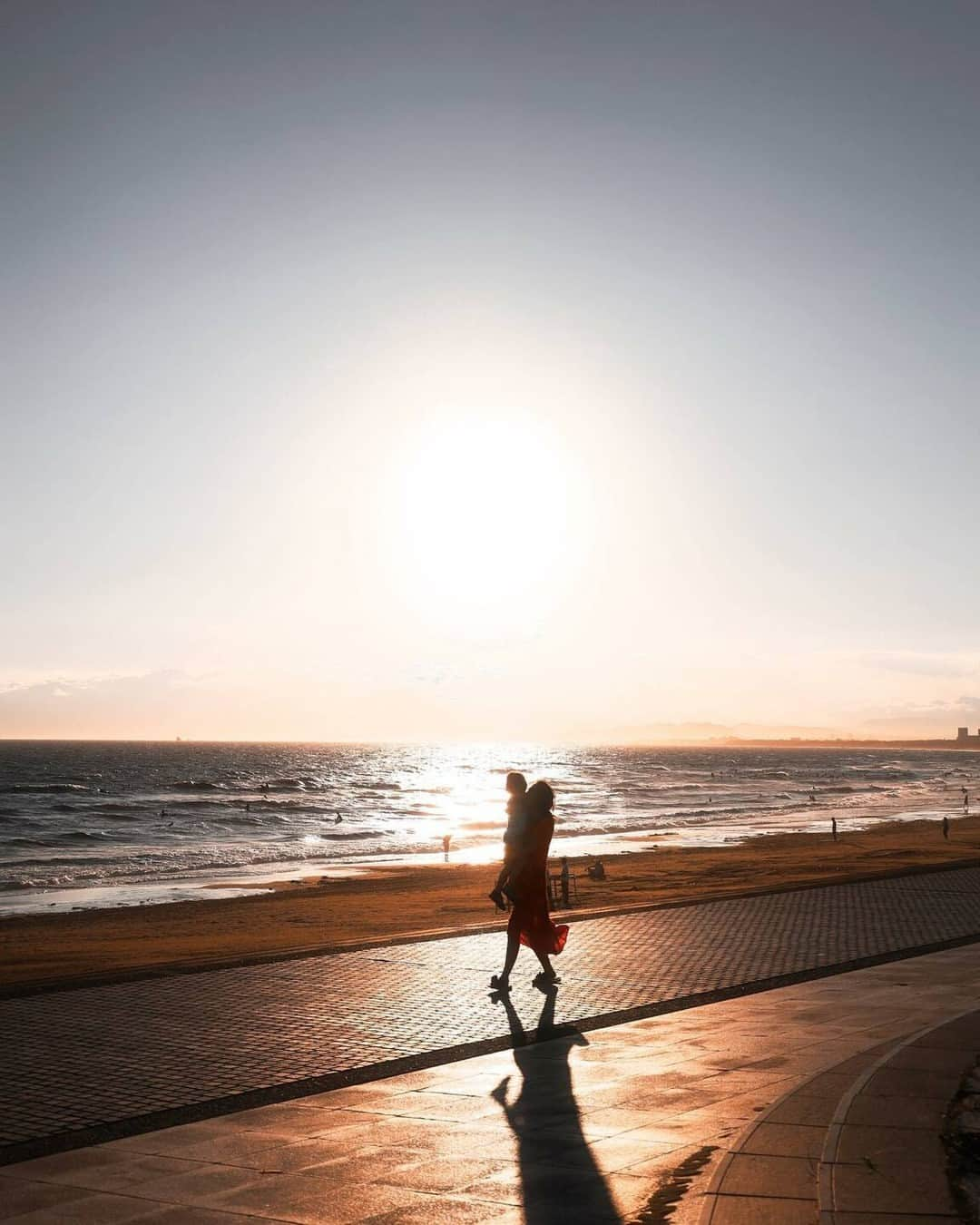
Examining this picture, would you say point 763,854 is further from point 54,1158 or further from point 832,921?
point 54,1158

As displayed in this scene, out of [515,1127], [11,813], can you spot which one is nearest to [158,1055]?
[515,1127]

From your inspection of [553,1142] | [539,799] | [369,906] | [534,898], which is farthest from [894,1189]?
[369,906]

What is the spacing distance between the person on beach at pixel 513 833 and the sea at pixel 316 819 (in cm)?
1981

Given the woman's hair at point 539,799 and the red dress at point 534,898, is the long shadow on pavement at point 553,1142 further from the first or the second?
the woman's hair at point 539,799

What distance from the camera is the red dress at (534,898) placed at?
9984mm

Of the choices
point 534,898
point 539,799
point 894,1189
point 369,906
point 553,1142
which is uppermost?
point 539,799

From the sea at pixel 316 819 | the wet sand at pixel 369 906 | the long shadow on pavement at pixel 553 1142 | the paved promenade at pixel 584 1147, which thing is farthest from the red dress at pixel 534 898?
the sea at pixel 316 819

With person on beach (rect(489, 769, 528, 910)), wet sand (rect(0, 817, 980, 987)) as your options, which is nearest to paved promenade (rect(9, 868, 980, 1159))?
person on beach (rect(489, 769, 528, 910))

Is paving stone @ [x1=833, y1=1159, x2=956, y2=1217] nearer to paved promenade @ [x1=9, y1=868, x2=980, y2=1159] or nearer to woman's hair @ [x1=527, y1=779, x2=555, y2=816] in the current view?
paved promenade @ [x1=9, y1=868, x2=980, y2=1159]

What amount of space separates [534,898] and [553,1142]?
4.59 m

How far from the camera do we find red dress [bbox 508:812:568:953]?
998cm

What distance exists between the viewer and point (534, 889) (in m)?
10.1

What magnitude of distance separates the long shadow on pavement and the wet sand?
16.2 ft

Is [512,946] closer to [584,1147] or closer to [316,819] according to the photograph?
[584,1147]
